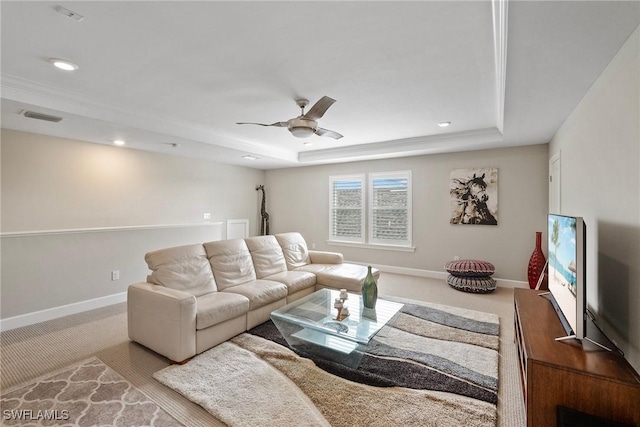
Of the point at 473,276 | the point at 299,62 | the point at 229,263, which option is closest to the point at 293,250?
the point at 229,263

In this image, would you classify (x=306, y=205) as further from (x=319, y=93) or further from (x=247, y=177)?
(x=319, y=93)

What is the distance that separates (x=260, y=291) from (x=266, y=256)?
0.83 metres

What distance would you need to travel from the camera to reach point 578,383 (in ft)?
4.63

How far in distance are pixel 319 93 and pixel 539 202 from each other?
3905 mm

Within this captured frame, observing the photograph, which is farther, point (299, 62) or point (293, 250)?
point (293, 250)

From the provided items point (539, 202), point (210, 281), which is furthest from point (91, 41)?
point (539, 202)

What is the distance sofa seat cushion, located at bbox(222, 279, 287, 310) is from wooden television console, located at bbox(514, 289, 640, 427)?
7.62 feet

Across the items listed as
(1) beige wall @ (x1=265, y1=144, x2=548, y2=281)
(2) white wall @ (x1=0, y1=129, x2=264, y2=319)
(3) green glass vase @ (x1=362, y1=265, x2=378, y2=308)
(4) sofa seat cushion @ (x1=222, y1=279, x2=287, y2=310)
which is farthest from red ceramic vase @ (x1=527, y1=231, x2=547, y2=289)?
(2) white wall @ (x1=0, y1=129, x2=264, y2=319)

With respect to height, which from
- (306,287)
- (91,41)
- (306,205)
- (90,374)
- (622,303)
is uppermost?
(91,41)

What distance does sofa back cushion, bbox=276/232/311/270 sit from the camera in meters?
4.27

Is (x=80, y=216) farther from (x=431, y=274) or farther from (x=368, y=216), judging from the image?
(x=431, y=274)

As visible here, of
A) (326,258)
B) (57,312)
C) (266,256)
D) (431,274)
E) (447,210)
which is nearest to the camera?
(57,312)

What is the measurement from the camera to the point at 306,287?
3.75 m

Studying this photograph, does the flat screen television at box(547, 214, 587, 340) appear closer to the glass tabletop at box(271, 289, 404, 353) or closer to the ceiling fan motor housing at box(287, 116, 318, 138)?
the glass tabletop at box(271, 289, 404, 353)
